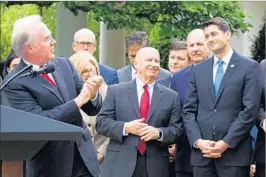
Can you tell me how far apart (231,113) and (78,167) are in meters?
1.63

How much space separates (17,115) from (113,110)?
304 cm

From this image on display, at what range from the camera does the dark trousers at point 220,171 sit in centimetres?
661

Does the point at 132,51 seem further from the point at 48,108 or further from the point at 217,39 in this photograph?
the point at 48,108

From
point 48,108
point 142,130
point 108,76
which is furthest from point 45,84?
point 108,76

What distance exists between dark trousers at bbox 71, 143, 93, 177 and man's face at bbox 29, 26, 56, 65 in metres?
0.73

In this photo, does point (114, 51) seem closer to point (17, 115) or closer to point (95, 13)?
point (95, 13)

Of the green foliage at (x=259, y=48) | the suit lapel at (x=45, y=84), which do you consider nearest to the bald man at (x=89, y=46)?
the suit lapel at (x=45, y=84)

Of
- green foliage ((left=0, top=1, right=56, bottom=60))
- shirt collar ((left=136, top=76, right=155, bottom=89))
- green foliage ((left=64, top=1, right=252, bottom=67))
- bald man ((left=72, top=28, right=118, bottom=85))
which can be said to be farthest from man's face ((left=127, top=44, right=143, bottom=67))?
green foliage ((left=0, top=1, right=56, bottom=60))

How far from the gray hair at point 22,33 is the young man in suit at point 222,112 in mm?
1939

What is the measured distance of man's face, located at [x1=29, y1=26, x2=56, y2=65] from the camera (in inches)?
215

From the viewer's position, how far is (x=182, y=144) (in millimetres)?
7363

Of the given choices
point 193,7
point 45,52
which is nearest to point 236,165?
point 45,52

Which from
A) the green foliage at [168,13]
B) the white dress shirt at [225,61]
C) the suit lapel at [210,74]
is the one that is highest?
the green foliage at [168,13]

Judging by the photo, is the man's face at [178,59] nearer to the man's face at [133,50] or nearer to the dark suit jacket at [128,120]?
the man's face at [133,50]
